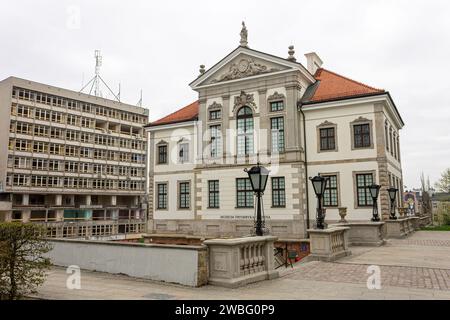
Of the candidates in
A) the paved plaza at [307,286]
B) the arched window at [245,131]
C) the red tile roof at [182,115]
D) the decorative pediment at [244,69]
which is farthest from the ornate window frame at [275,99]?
the paved plaza at [307,286]

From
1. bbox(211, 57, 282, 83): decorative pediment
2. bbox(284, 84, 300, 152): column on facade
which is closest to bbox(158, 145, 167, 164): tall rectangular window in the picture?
bbox(211, 57, 282, 83): decorative pediment

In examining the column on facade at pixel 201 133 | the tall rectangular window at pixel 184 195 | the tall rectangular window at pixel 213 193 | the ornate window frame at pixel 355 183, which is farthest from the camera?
the tall rectangular window at pixel 184 195

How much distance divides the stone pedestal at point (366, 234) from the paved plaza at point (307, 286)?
676 centimetres

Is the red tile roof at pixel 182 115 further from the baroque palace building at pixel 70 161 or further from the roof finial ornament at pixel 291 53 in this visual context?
the baroque palace building at pixel 70 161

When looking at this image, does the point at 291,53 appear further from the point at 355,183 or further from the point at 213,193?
the point at 213,193

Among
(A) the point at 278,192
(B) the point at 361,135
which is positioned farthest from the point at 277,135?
(B) the point at 361,135

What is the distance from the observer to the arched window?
3083 centimetres

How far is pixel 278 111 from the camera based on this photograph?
3014cm

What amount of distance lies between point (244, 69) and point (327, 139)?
857 centimetres

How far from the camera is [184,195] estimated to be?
34.3 metres

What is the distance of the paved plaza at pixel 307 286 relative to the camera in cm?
879

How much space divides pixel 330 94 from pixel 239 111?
707 cm
